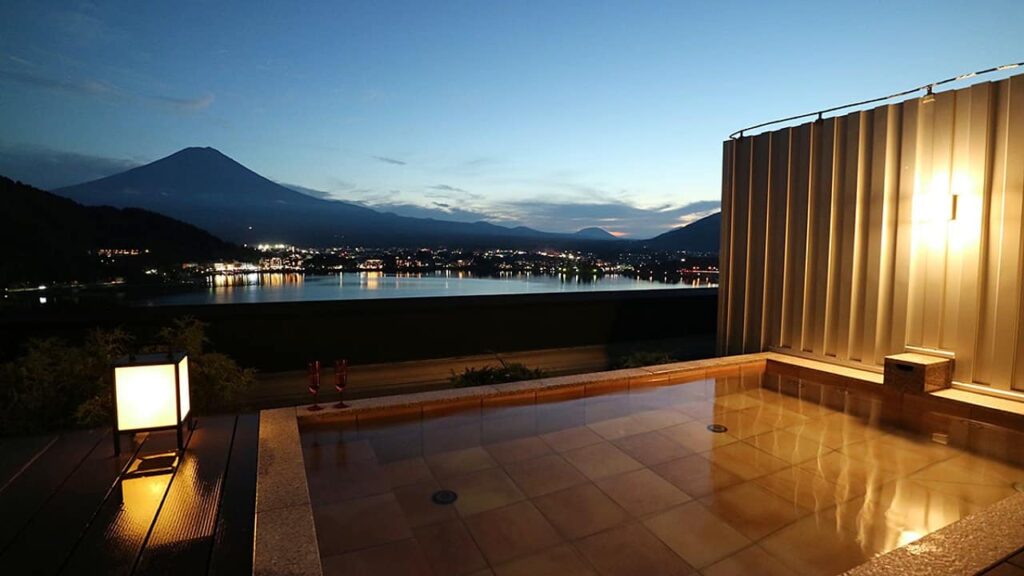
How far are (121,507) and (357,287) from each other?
6.78 m

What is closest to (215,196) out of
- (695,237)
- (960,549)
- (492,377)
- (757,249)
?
(695,237)

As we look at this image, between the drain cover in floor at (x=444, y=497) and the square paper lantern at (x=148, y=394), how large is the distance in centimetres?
181

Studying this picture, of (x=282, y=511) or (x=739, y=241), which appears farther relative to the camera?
(x=739, y=241)

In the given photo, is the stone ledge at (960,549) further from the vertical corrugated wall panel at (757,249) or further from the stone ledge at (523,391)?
the vertical corrugated wall panel at (757,249)

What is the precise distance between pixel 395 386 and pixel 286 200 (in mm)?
46324

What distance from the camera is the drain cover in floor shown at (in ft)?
8.27

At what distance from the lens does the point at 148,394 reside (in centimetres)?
288

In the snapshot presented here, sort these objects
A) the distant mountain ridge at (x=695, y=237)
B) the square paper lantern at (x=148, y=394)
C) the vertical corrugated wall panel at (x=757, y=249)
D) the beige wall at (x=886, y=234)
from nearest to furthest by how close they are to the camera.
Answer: the square paper lantern at (x=148, y=394) < the beige wall at (x=886, y=234) < the vertical corrugated wall panel at (x=757, y=249) < the distant mountain ridge at (x=695, y=237)

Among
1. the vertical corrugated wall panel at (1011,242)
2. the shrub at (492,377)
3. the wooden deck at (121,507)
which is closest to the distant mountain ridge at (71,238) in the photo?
the wooden deck at (121,507)

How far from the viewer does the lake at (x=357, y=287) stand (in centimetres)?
638

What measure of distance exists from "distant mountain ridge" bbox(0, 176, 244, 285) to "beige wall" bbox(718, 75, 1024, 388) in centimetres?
1008

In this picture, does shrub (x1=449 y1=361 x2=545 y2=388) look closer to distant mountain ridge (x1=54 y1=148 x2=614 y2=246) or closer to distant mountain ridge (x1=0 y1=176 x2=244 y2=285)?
distant mountain ridge (x1=0 y1=176 x2=244 y2=285)

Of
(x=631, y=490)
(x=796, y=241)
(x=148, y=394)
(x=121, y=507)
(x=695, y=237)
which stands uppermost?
(x=695, y=237)

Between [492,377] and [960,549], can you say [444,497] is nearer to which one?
[960,549]
